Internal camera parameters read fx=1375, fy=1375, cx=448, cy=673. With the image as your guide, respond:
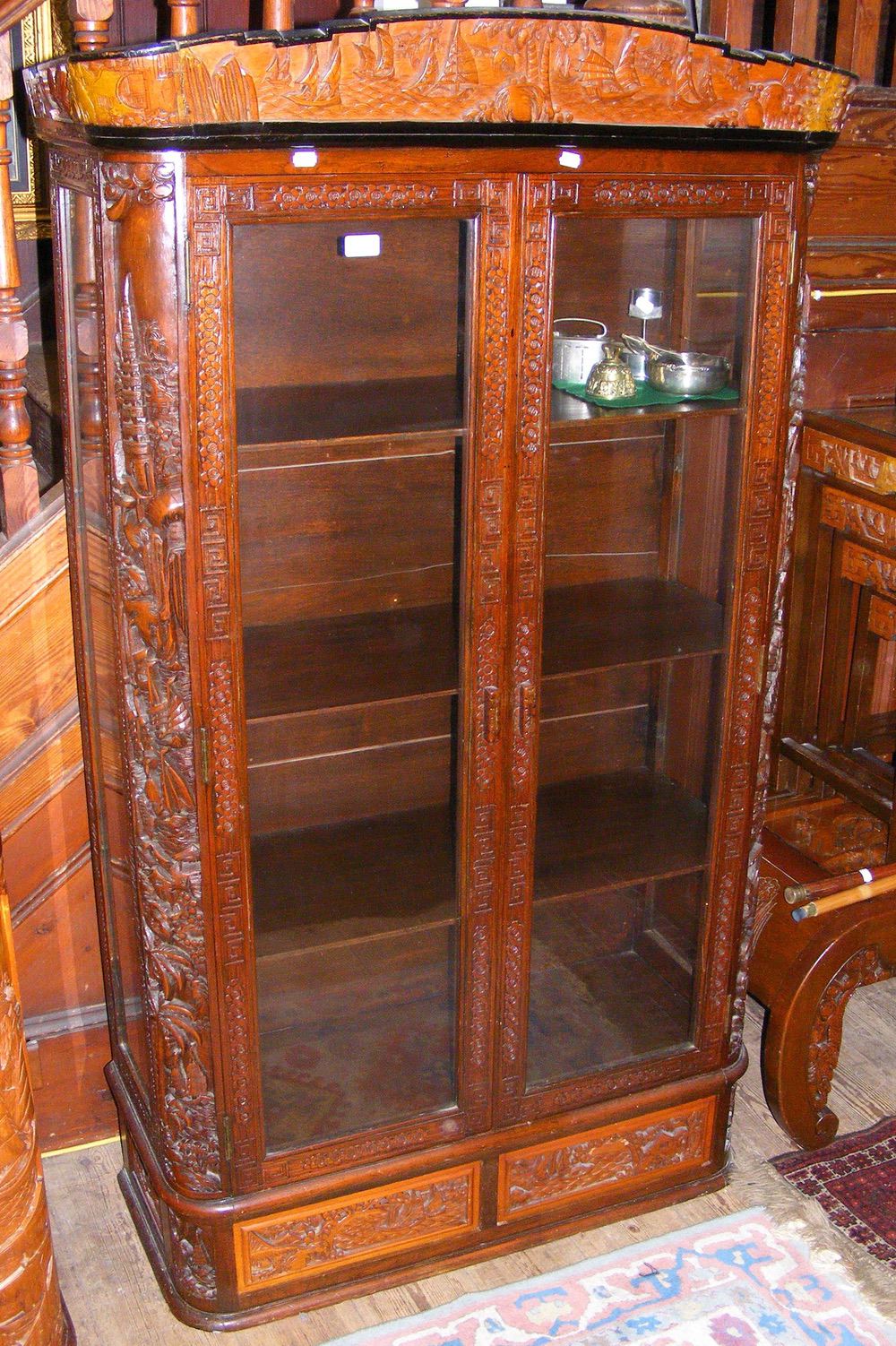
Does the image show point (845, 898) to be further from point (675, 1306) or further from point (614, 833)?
point (675, 1306)

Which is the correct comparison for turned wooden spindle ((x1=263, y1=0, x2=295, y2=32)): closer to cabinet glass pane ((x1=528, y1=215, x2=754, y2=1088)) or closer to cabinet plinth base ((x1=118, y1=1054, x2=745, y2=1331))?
cabinet glass pane ((x1=528, y1=215, x2=754, y2=1088))

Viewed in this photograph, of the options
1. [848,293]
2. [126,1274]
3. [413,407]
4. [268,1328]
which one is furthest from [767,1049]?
[848,293]

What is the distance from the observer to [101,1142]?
263 centimetres

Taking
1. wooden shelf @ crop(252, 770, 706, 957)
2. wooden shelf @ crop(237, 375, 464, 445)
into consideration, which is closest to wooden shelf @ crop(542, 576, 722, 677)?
wooden shelf @ crop(252, 770, 706, 957)

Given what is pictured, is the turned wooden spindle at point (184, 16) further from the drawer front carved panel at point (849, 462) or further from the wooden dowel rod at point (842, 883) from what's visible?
the wooden dowel rod at point (842, 883)

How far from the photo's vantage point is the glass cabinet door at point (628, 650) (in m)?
2.04

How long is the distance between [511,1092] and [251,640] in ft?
2.92

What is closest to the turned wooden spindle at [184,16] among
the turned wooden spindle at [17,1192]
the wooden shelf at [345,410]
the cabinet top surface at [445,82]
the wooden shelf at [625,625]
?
the cabinet top surface at [445,82]

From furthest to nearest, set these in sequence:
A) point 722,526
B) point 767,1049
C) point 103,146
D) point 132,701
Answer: point 767,1049 < point 722,526 < point 132,701 < point 103,146

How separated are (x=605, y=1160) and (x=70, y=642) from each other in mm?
1293

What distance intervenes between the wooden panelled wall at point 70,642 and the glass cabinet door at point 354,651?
1.42 ft

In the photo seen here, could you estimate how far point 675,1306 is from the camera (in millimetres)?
2271

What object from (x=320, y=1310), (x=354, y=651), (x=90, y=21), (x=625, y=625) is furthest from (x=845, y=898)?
(x=90, y=21)

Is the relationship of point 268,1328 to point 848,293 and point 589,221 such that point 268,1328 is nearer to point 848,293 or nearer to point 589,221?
point 589,221
